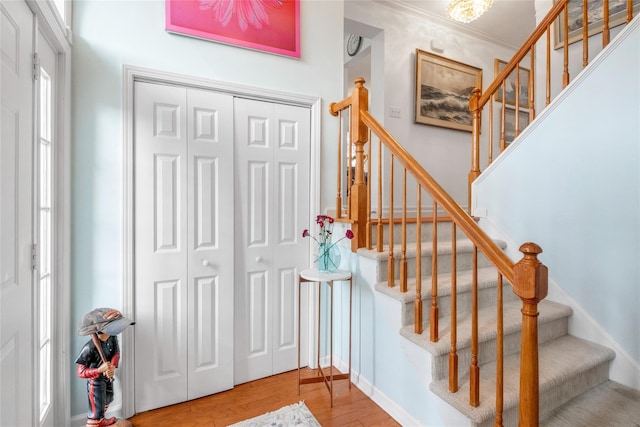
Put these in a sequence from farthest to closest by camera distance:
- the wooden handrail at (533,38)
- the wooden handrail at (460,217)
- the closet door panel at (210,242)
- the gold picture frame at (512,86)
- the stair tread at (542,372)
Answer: the gold picture frame at (512,86)
the wooden handrail at (533,38)
the closet door panel at (210,242)
the stair tread at (542,372)
the wooden handrail at (460,217)

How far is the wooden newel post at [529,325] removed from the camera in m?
1.17

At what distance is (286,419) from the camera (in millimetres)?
1815

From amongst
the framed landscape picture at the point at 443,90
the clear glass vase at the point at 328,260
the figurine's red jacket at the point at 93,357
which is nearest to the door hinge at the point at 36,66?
the figurine's red jacket at the point at 93,357

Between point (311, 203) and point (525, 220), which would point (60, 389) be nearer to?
point (311, 203)

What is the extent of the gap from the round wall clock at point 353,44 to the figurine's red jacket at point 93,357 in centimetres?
395

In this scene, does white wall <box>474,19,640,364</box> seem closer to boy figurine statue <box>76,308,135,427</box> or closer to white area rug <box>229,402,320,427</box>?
white area rug <box>229,402,320,427</box>

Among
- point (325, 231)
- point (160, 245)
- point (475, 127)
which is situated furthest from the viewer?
point (475, 127)

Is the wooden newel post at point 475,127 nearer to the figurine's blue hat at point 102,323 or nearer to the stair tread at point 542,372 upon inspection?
the stair tread at point 542,372

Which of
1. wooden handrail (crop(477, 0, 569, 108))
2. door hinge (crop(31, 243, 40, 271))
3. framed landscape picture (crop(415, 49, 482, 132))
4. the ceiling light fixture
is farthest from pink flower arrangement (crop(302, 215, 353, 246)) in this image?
the ceiling light fixture

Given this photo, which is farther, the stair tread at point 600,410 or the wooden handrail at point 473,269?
the stair tread at point 600,410

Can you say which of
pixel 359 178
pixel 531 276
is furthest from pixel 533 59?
pixel 531 276

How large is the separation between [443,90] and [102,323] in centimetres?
391

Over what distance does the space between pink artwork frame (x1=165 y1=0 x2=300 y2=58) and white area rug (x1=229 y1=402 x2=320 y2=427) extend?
2.34 m

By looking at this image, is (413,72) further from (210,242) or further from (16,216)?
(16,216)
